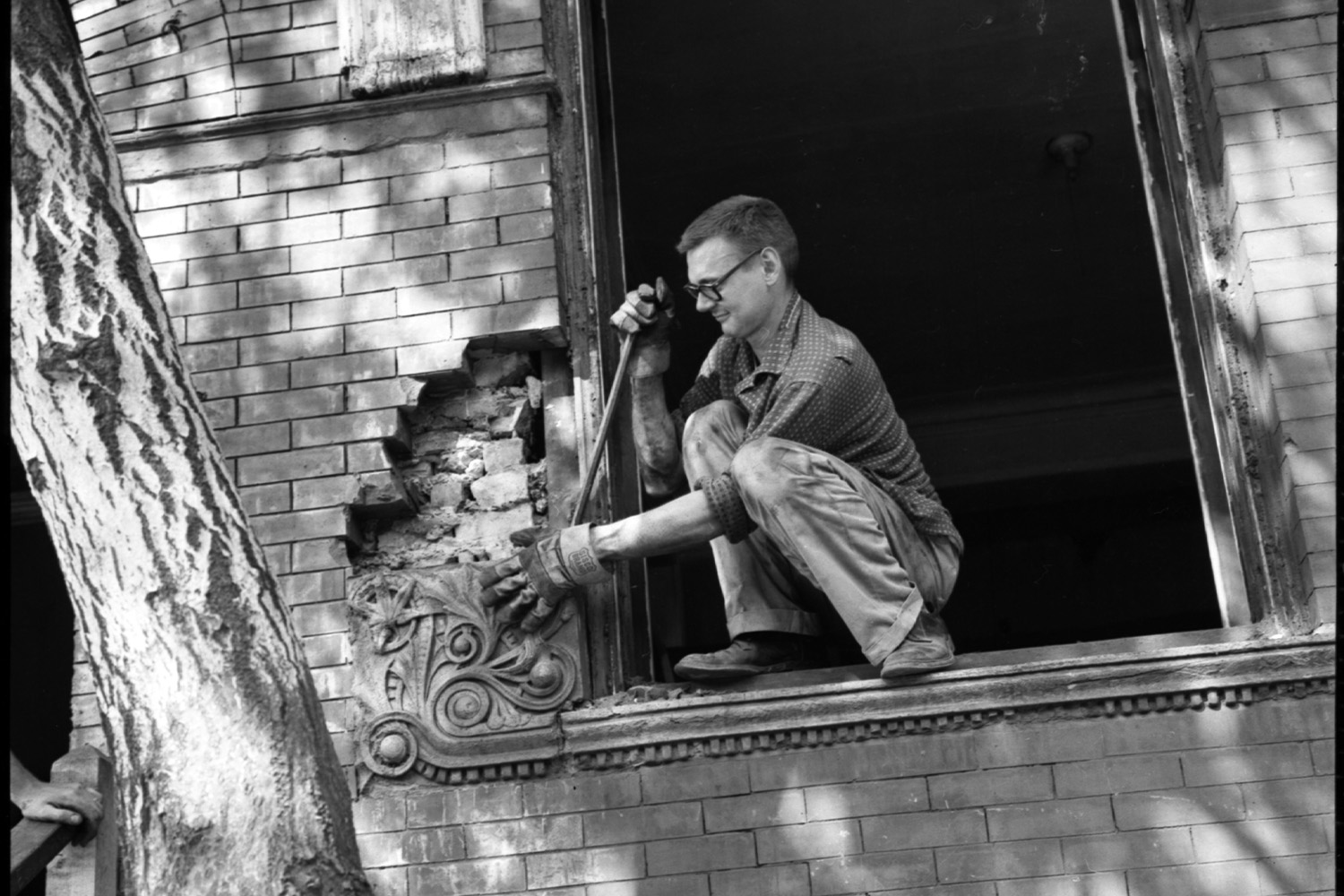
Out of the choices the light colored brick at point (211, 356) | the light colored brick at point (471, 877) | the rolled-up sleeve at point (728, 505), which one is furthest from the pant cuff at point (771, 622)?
the light colored brick at point (211, 356)

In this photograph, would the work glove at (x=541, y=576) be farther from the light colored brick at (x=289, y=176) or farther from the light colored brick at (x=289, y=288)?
the light colored brick at (x=289, y=176)

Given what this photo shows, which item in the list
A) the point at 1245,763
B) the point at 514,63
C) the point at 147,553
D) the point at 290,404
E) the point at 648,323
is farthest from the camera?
the point at 514,63

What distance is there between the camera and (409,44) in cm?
705

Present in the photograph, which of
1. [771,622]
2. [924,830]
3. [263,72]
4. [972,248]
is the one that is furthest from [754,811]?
[972,248]

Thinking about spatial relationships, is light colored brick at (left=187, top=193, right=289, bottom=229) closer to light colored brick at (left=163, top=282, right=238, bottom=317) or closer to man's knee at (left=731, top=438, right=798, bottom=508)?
light colored brick at (left=163, top=282, right=238, bottom=317)

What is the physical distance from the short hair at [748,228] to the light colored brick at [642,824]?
190cm

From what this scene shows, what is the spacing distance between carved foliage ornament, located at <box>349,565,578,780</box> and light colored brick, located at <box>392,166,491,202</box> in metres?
1.45

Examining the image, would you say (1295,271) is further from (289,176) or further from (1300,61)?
(289,176)

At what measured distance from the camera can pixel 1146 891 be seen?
552 cm

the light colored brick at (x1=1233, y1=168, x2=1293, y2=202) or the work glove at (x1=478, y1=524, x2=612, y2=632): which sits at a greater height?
the light colored brick at (x1=1233, y1=168, x2=1293, y2=202)

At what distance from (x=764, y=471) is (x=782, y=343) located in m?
0.61

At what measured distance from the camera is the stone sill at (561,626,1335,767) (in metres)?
5.73

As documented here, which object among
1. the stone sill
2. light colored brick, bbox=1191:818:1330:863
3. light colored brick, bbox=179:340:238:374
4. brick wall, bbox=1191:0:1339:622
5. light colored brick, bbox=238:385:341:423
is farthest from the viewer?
light colored brick, bbox=179:340:238:374

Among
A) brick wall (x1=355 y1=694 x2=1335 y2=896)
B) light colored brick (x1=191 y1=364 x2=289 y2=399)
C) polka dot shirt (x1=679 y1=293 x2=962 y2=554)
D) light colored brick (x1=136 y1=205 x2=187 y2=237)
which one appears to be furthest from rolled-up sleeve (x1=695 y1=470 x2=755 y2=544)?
light colored brick (x1=136 y1=205 x2=187 y2=237)
